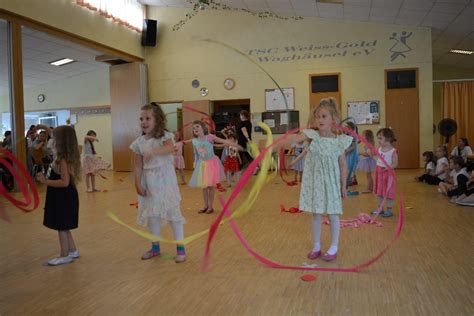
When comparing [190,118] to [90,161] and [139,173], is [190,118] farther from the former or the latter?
[139,173]

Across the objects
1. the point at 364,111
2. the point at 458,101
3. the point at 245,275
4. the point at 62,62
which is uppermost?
the point at 62,62

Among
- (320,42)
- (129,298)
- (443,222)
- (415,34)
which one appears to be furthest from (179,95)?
(129,298)

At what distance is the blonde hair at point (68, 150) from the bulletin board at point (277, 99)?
8.75 metres

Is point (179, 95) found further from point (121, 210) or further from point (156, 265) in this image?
point (156, 265)

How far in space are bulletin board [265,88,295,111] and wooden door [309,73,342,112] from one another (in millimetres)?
530

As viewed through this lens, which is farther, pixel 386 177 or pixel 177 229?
pixel 386 177

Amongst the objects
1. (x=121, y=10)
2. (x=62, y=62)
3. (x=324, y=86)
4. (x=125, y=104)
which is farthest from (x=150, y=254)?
(x=62, y=62)

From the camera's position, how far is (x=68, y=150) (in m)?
3.31

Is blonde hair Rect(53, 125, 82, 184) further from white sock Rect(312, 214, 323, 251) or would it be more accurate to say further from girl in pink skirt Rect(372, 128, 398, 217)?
girl in pink skirt Rect(372, 128, 398, 217)

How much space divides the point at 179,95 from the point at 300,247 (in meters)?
9.62

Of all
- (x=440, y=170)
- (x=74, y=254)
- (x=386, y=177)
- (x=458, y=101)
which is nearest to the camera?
(x=74, y=254)

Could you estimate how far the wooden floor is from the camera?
2.40 metres

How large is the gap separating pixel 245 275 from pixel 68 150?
5.64 feet

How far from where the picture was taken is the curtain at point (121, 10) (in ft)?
33.5
